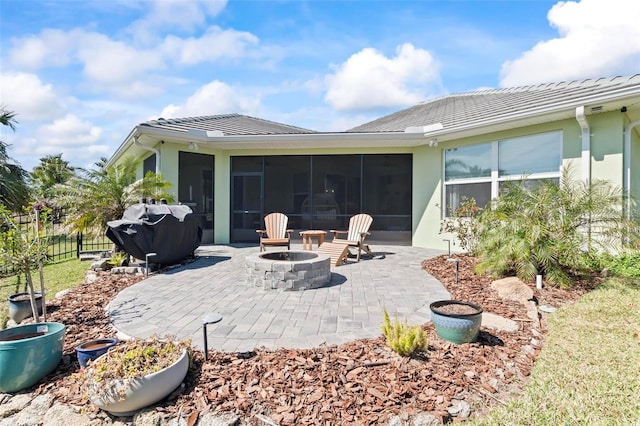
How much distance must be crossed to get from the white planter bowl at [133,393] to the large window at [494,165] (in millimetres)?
7046

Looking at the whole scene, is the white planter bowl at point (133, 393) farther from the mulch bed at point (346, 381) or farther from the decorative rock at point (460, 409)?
the decorative rock at point (460, 409)

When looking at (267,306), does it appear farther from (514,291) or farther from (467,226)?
(467,226)

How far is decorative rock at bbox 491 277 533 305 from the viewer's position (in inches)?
182

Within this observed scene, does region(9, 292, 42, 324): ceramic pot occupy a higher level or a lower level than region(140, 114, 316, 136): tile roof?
lower

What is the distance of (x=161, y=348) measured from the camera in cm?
266

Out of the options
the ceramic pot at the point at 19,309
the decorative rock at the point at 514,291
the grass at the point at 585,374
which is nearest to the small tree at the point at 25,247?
the ceramic pot at the point at 19,309

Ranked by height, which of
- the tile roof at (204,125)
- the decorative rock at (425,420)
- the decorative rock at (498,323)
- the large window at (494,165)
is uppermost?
the tile roof at (204,125)

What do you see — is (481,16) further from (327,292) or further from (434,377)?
(434,377)

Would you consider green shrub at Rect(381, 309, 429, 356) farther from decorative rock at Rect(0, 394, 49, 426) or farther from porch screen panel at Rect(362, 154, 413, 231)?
porch screen panel at Rect(362, 154, 413, 231)

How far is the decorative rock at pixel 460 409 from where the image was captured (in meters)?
2.28

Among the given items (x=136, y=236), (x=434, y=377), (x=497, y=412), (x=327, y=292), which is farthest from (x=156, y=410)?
(x=136, y=236)

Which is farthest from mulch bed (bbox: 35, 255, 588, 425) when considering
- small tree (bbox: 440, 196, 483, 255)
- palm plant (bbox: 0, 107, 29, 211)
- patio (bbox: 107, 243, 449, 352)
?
palm plant (bbox: 0, 107, 29, 211)

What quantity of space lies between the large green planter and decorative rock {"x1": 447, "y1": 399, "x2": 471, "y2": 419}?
125 inches

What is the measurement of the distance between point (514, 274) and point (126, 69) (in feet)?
30.6
